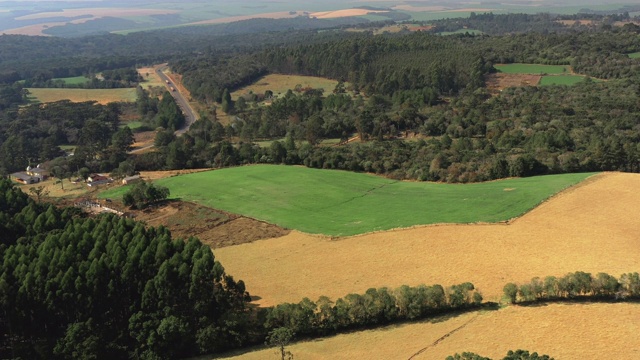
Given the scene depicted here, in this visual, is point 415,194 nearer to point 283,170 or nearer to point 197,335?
point 283,170

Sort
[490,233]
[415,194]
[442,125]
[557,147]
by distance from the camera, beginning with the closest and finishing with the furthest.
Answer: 1. [490,233]
2. [415,194]
3. [557,147]
4. [442,125]

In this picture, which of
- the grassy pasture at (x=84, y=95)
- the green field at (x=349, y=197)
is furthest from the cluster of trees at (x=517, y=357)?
the grassy pasture at (x=84, y=95)

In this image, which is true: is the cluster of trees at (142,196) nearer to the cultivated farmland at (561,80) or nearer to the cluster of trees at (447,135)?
the cluster of trees at (447,135)

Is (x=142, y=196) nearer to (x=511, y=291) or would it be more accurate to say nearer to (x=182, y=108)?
(x=511, y=291)

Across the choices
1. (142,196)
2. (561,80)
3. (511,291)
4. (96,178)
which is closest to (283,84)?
(561,80)

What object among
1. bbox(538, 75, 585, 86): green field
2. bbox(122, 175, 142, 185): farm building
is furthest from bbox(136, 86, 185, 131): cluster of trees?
bbox(538, 75, 585, 86): green field

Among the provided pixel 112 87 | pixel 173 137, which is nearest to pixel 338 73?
pixel 173 137

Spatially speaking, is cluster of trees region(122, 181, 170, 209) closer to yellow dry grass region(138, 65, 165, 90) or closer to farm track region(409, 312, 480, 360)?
farm track region(409, 312, 480, 360)
